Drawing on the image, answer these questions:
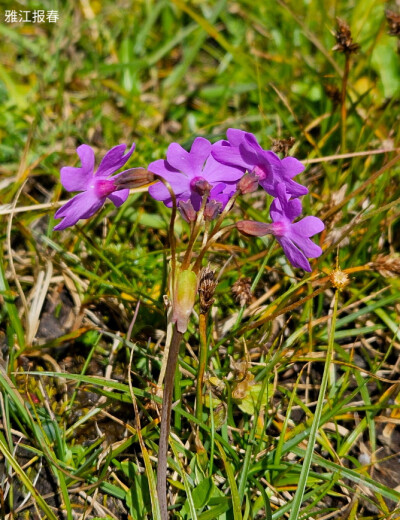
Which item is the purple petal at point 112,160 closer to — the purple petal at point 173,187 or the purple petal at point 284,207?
the purple petal at point 173,187

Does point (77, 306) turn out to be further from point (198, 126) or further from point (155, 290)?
point (198, 126)

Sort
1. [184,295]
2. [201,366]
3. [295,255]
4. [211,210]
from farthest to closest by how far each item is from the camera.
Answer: [201,366]
[295,255]
[211,210]
[184,295]

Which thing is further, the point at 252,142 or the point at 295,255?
the point at 295,255

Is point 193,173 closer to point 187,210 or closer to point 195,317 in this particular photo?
point 187,210

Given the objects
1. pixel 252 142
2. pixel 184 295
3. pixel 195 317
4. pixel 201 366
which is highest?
A: pixel 252 142

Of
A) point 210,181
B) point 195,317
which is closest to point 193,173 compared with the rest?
point 210,181

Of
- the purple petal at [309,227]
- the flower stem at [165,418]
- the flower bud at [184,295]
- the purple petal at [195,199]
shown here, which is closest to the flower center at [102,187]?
the purple petal at [195,199]

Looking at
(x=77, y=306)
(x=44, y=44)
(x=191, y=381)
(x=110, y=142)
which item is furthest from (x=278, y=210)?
(x=44, y=44)
